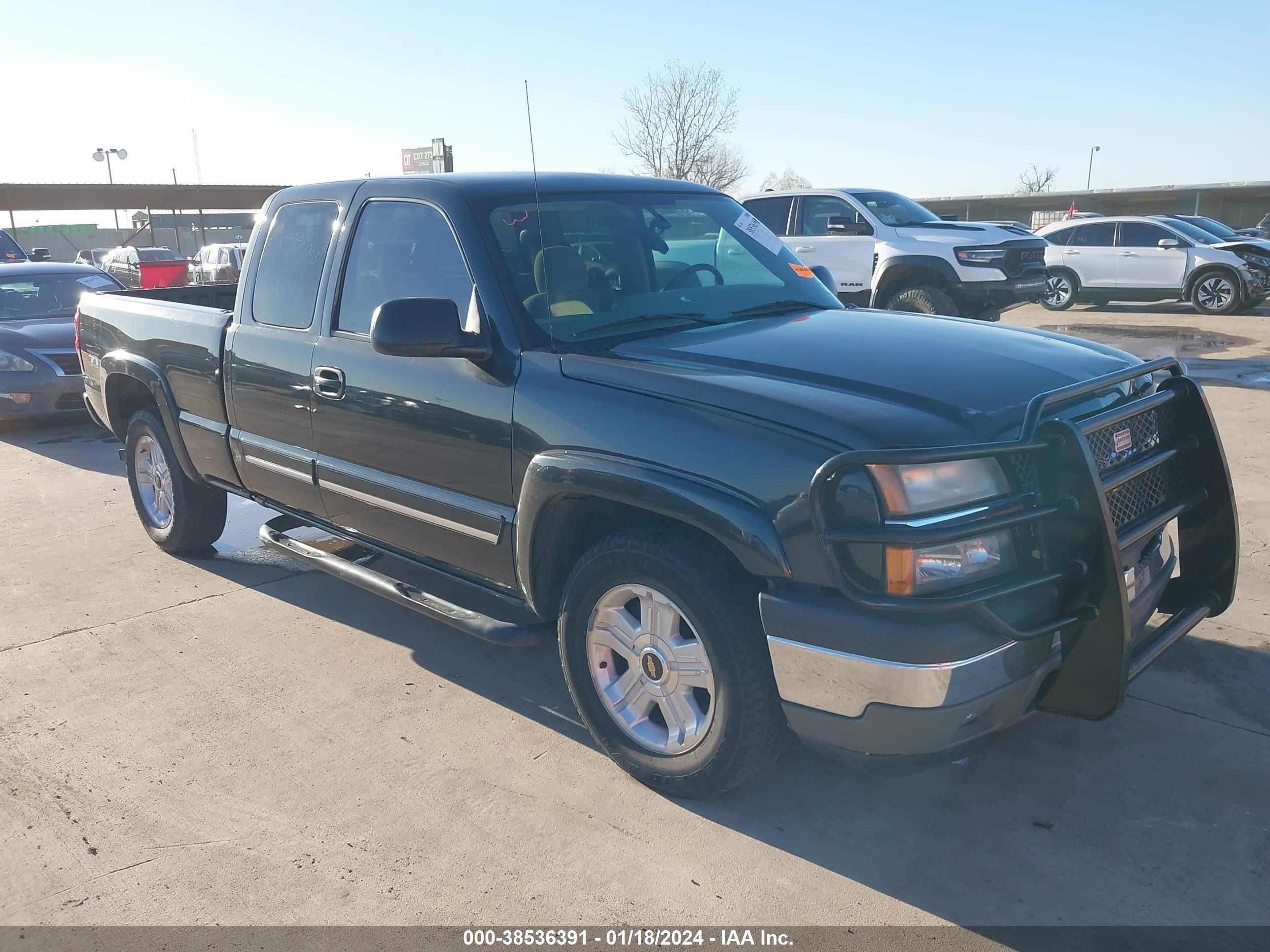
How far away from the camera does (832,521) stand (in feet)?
8.55

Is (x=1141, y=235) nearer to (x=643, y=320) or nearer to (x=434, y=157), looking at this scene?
(x=434, y=157)

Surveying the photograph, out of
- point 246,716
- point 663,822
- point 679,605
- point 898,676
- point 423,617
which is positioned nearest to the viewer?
point 898,676

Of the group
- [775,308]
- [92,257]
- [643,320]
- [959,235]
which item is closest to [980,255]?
[959,235]

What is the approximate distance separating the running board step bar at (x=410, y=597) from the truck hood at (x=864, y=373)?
36.2 inches

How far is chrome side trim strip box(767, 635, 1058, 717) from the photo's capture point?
8.35 ft

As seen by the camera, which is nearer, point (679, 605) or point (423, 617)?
point (679, 605)

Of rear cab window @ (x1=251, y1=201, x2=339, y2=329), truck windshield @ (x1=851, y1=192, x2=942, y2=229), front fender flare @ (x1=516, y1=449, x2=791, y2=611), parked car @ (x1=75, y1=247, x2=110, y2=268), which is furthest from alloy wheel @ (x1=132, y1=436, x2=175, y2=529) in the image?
parked car @ (x1=75, y1=247, x2=110, y2=268)

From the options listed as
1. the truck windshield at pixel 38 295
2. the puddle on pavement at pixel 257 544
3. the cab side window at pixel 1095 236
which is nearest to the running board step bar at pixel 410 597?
the puddle on pavement at pixel 257 544

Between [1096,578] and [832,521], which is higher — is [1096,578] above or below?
below

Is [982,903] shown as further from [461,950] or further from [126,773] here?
[126,773]

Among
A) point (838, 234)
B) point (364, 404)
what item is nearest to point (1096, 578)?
Answer: point (364, 404)

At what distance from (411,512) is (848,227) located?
31.3 feet

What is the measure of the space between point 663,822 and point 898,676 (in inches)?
39.7

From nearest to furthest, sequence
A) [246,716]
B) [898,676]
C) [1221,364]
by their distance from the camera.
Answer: [898,676] → [246,716] → [1221,364]
